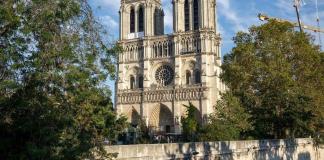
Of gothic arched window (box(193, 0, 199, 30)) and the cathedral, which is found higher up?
gothic arched window (box(193, 0, 199, 30))

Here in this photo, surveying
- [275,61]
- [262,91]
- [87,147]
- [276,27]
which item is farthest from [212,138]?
[87,147]

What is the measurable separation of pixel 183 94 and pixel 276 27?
3062 cm

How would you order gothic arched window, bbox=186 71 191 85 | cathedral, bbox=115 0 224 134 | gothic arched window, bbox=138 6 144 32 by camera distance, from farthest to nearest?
1. gothic arched window, bbox=138 6 144 32
2. gothic arched window, bbox=186 71 191 85
3. cathedral, bbox=115 0 224 134

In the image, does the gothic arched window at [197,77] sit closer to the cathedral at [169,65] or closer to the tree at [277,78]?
the cathedral at [169,65]

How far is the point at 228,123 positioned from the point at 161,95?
90.2 ft

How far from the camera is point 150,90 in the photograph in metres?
65.5

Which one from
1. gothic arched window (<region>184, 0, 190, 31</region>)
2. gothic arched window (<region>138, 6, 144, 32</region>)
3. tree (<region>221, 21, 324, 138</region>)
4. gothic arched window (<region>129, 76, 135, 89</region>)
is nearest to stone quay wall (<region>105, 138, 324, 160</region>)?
tree (<region>221, 21, 324, 138</region>)

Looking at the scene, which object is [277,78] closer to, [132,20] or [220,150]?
[220,150]

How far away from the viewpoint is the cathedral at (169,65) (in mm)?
62500

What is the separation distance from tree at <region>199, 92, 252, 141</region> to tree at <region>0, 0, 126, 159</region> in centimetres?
2261

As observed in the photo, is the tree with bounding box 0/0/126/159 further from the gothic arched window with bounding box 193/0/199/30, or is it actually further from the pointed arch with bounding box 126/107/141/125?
the pointed arch with bounding box 126/107/141/125

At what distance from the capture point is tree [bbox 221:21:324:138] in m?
31.0

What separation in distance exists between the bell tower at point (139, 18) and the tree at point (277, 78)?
113ft

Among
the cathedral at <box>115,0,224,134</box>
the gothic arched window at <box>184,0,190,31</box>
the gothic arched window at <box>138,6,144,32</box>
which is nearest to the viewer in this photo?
the cathedral at <box>115,0,224,134</box>
